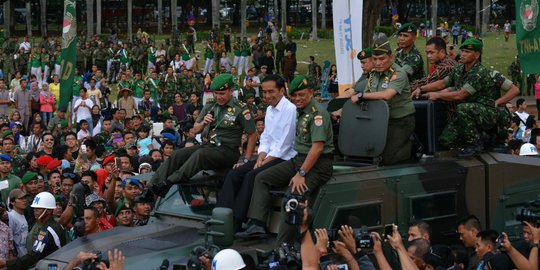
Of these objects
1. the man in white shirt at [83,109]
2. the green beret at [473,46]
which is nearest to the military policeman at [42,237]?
the green beret at [473,46]

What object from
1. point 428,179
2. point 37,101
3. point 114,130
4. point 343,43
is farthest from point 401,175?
point 37,101

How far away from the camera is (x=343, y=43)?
1650 cm

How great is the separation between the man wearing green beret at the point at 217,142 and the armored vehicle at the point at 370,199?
0.65 feet

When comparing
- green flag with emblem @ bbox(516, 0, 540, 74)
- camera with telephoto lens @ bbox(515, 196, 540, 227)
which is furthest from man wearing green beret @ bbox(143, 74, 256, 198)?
camera with telephoto lens @ bbox(515, 196, 540, 227)

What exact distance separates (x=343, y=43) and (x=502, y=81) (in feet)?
20.1

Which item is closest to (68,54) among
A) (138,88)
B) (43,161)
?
(43,161)

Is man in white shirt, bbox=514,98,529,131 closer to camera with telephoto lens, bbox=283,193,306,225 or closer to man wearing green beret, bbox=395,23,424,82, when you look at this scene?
man wearing green beret, bbox=395,23,424,82

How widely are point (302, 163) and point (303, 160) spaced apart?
83 millimetres

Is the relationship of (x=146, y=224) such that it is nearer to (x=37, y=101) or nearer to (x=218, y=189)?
(x=218, y=189)

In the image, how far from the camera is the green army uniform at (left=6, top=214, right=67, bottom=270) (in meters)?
10.9

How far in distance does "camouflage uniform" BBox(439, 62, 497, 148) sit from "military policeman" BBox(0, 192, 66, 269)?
419cm

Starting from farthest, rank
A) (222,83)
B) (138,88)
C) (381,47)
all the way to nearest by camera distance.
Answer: (138,88)
(222,83)
(381,47)

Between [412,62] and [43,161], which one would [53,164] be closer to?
[43,161]

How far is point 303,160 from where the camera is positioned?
9562 mm
